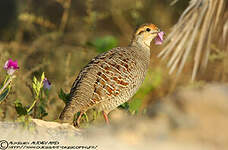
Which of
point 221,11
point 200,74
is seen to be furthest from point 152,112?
point 200,74

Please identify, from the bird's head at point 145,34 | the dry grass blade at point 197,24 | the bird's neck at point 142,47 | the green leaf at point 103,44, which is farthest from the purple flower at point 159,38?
the green leaf at point 103,44

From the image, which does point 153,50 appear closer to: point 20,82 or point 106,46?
point 106,46

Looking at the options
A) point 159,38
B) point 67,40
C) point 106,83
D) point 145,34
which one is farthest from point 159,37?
point 67,40

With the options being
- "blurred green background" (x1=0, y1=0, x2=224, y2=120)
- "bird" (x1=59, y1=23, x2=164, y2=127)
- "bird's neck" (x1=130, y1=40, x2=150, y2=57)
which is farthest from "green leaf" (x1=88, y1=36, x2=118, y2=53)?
"bird" (x1=59, y1=23, x2=164, y2=127)

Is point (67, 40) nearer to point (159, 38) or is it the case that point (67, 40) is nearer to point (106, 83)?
point (159, 38)

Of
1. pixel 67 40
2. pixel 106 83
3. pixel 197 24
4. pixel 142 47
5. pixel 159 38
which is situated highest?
pixel 67 40

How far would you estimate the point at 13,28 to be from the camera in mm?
13234

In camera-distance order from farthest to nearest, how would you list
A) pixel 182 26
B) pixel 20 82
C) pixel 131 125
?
1. pixel 20 82
2. pixel 182 26
3. pixel 131 125

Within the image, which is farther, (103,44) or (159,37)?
(103,44)

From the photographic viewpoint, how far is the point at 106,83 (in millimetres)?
5699

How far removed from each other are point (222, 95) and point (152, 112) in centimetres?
65

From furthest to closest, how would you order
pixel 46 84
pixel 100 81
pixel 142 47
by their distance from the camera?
pixel 142 47
pixel 46 84
pixel 100 81

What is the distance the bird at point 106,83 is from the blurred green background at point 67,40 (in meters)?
0.40

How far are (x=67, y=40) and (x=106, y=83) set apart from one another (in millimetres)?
6268
